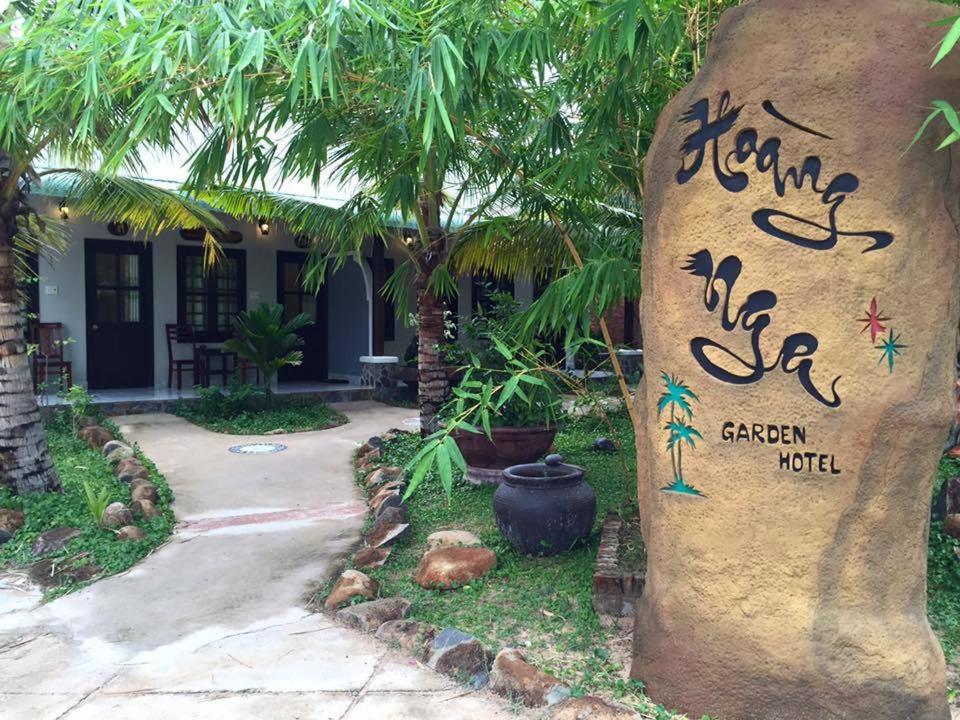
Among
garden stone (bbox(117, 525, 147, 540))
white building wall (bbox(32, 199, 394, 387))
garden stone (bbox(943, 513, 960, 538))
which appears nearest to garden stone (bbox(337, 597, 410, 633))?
garden stone (bbox(117, 525, 147, 540))

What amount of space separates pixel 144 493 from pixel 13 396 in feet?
3.99

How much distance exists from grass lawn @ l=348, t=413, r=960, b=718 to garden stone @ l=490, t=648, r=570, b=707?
10cm

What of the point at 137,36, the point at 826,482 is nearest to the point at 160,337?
the point at 137,36

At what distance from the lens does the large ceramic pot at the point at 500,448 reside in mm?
7047

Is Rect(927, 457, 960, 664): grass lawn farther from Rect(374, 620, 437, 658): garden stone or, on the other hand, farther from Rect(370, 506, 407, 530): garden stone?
Rect(370, 506, 407, 530): garden stone

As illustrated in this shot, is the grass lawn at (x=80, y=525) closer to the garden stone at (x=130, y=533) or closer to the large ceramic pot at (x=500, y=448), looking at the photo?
the garden stone at (x=130, y=533)

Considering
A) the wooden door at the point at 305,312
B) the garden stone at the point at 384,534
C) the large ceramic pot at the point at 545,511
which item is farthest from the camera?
the wooden door at the point at 305,312

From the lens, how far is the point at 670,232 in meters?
3.44

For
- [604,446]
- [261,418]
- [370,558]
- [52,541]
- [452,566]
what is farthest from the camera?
[261,418]

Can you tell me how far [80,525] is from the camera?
229 inches

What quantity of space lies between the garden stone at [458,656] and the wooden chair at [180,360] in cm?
947

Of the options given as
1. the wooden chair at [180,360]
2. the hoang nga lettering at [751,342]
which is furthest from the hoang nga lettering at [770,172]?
the wooden chair at [180,360]

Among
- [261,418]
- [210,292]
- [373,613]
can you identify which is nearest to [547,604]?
[373,613]

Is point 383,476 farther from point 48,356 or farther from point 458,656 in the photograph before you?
point 48,356
